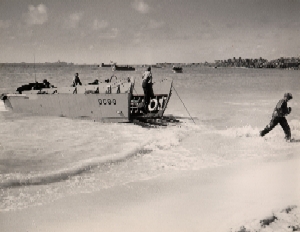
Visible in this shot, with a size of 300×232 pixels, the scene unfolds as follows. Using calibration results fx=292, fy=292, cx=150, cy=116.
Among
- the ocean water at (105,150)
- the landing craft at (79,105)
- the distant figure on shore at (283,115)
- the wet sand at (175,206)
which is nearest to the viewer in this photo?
the wet sand at (175,206)

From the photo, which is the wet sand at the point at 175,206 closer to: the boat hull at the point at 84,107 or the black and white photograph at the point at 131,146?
the black and white photograph at the point at 131,146

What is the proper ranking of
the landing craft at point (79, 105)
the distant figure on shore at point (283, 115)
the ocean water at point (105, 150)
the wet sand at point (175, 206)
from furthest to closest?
1. the landing craft at point (79, 105)
2. the distant figure on shore at point (283, 115)
3. the ocean water at point (105, 150)
4. the wet sand at point (175, 206)

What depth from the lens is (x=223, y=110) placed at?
830cm

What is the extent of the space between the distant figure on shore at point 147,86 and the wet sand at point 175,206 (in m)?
2.86

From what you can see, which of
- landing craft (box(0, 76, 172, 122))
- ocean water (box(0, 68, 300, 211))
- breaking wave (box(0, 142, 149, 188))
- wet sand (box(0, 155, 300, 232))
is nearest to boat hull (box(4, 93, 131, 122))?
landing craft (box(0, 76, 172, 122))

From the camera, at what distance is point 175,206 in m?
2.92

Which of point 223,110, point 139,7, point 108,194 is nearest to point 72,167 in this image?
point 108,194

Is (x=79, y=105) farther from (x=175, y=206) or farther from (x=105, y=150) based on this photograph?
(x=175, y=206)

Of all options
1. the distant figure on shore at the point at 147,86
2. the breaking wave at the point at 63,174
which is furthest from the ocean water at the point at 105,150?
the distant figure on shore at the point at 147,86

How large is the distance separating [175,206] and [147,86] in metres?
3.58

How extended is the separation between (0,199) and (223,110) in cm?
650

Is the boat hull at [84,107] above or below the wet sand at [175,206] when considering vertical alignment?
above

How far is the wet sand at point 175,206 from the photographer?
8.78 feet

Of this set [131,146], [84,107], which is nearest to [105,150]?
[131,146]
